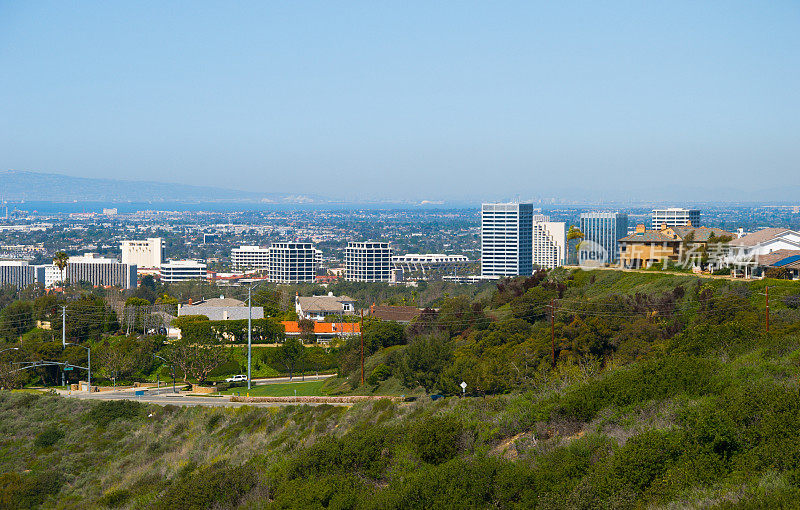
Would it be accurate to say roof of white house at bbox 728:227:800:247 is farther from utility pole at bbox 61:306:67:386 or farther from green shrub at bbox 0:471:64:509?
utility pole at bbox 61:306:67:386

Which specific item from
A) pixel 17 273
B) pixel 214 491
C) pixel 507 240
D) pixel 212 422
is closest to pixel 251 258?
pixel 17 273

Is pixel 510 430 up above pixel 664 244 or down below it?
below

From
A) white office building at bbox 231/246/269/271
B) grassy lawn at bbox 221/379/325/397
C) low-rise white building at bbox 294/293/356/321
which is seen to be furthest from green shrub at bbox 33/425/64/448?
white office building at bbox 231/246/269/271

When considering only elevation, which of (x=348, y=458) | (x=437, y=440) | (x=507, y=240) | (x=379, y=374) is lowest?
(x=507, y=240)

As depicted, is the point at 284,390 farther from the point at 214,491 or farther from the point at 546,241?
the point at 546,241

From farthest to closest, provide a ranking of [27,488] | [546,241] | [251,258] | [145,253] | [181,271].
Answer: [251,258] → [145,253] → [546,241] → [181,271] → [27,488]

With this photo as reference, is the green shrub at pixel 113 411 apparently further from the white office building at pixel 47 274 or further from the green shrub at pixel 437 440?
the white office building at pixel 47 274

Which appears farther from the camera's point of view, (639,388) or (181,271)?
(181,271)
